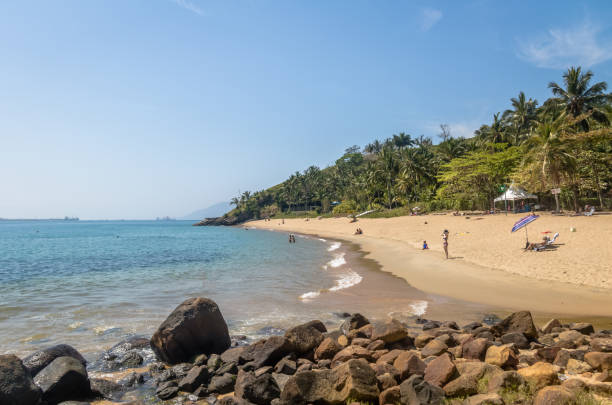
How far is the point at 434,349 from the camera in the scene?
7566 millimetres

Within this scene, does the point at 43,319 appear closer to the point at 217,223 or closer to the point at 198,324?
the point at 198,324

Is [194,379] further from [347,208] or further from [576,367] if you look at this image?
[347,208]

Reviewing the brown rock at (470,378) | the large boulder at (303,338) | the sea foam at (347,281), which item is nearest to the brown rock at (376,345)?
the large boulder at (303,338)

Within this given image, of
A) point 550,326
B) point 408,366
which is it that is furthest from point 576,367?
point 408,366

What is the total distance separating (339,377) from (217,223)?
6011 inches

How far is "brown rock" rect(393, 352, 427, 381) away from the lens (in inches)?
251

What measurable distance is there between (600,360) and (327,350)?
5.18m

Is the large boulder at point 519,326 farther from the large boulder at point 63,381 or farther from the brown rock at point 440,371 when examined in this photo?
the large boulder at point 63,381

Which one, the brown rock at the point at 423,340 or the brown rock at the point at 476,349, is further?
the brown rock at the point at 423,340

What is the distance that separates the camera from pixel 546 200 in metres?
43.8

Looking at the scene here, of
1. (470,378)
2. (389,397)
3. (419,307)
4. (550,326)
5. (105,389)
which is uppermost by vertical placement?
(470,378)

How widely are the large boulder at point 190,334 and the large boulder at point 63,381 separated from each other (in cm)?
186

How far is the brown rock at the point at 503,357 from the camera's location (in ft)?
21.5

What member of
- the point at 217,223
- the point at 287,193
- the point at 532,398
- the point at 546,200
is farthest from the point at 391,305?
the point at 217,223
